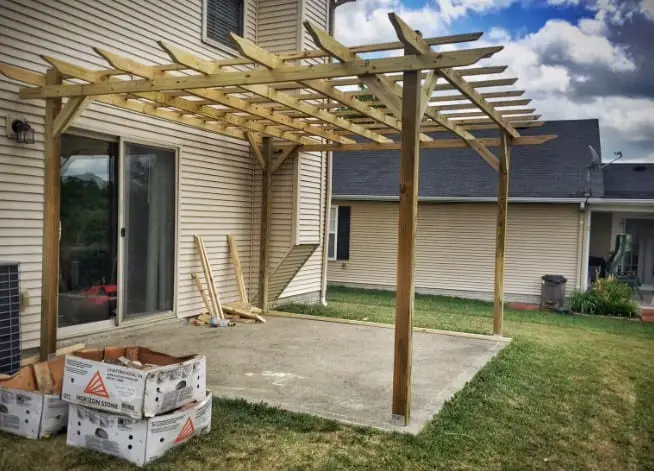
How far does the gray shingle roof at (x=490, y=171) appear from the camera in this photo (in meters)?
13.1

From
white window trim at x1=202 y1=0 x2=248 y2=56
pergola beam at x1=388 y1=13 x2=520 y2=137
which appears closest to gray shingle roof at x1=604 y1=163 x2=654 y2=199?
pergola beam at x1=388 y1=13 x2=520 y2=137

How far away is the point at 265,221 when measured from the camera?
360 inches

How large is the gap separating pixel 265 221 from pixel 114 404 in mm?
5809

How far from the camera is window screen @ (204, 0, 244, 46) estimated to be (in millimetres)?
8337

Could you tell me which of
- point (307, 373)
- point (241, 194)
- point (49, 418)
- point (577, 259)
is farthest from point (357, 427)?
point (577, 259)

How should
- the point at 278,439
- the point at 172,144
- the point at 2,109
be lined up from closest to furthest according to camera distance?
the point at 278,439 < the point at 2,109 < the point at 172,144

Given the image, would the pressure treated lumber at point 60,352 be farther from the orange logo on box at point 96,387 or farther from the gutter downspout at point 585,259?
the gutter downspout at point 585,259

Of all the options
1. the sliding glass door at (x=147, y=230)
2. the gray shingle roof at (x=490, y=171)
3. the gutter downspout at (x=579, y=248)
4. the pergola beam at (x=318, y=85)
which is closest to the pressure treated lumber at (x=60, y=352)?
the sliding glass door at (x=147, y=230)

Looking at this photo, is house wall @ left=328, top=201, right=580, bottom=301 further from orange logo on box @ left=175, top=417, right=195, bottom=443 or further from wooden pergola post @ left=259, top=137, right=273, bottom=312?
orange logo on box @ left=175, top=417, right=195, bottom=443

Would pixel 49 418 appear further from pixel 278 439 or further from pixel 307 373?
pixel 307 373

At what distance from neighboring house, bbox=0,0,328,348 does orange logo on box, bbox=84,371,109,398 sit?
226 cm

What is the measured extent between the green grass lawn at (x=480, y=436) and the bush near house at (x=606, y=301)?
538 centimetres

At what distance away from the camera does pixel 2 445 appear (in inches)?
145

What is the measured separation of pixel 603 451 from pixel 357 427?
68.7 inches
